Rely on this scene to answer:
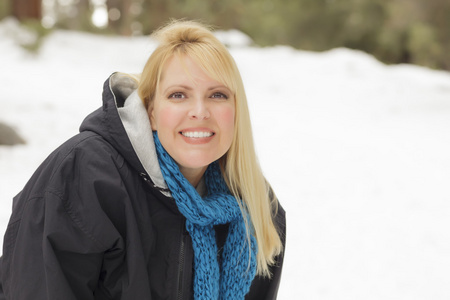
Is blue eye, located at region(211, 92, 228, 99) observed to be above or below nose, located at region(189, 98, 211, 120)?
above

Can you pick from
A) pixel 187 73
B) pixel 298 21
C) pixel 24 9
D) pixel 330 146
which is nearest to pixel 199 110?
pixel 187 73

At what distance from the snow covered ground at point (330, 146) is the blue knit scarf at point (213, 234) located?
78 cm

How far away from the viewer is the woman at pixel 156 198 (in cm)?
151

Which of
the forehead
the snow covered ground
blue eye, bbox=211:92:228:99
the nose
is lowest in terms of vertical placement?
the snow covered ground

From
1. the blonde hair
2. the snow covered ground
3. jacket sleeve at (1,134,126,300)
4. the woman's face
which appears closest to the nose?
the woman's face

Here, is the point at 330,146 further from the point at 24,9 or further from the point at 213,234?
the point at 24,9

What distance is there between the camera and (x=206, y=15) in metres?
13.5

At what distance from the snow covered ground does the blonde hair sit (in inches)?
18.9

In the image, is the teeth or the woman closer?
the woman

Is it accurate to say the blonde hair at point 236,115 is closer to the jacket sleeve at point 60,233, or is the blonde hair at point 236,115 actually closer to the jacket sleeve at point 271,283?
the jacket sleeve at point 271,283

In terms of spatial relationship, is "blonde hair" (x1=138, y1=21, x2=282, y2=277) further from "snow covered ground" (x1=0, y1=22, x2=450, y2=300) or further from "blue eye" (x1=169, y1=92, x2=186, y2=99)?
"snow covered ground" (x1=0, y1=22, x2=450, y2=300)

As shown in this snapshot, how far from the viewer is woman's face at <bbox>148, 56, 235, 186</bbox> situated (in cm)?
168

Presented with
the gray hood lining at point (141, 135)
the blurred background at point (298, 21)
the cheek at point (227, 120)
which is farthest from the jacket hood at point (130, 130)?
the blurred background at point (298, 21)

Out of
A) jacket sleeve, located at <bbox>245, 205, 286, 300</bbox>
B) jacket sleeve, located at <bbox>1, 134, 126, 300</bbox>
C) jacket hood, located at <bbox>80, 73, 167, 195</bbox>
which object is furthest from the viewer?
jacket sleeve, located at <bbox>245, 205, 286, 300</bbox>
